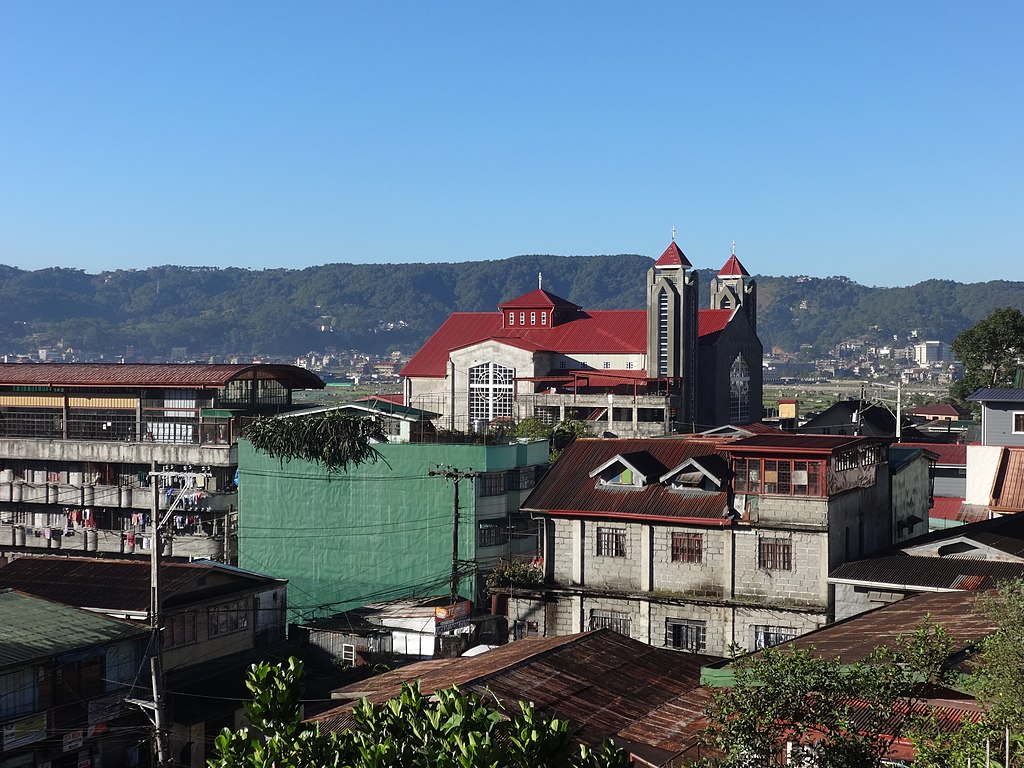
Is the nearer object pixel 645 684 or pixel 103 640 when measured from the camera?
pixel 645 684

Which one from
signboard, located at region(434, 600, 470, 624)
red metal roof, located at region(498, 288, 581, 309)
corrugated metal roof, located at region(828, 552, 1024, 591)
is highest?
red metal roof, located at region(498, 288, 581, 309)

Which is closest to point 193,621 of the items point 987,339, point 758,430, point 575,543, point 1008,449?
point 575,543

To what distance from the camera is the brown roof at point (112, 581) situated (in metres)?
37.8

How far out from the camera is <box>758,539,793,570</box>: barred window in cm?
3719

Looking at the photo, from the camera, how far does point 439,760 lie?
1172cm

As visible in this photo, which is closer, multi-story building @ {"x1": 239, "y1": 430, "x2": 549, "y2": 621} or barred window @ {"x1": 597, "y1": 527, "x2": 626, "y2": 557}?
barred window @ {"x1": 597, "y1": 527, "x2": 626, "y2": 557}

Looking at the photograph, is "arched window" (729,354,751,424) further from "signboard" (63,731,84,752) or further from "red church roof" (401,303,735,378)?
"signboard" (63,731,84,752)

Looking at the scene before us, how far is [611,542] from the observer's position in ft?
131

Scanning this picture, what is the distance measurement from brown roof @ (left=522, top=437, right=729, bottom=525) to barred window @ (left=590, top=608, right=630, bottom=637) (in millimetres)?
3158

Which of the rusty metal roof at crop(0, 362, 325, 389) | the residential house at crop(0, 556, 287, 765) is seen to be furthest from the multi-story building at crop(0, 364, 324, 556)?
the residential house at crop(0, 556, 287, 765)

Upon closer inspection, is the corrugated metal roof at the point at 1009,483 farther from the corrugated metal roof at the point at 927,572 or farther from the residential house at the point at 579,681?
the residential house at the point at 579,681

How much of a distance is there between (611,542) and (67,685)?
17.4 m

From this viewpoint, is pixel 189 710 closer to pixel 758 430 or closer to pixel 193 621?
pixel 193 621

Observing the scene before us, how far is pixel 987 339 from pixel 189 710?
6979cm
